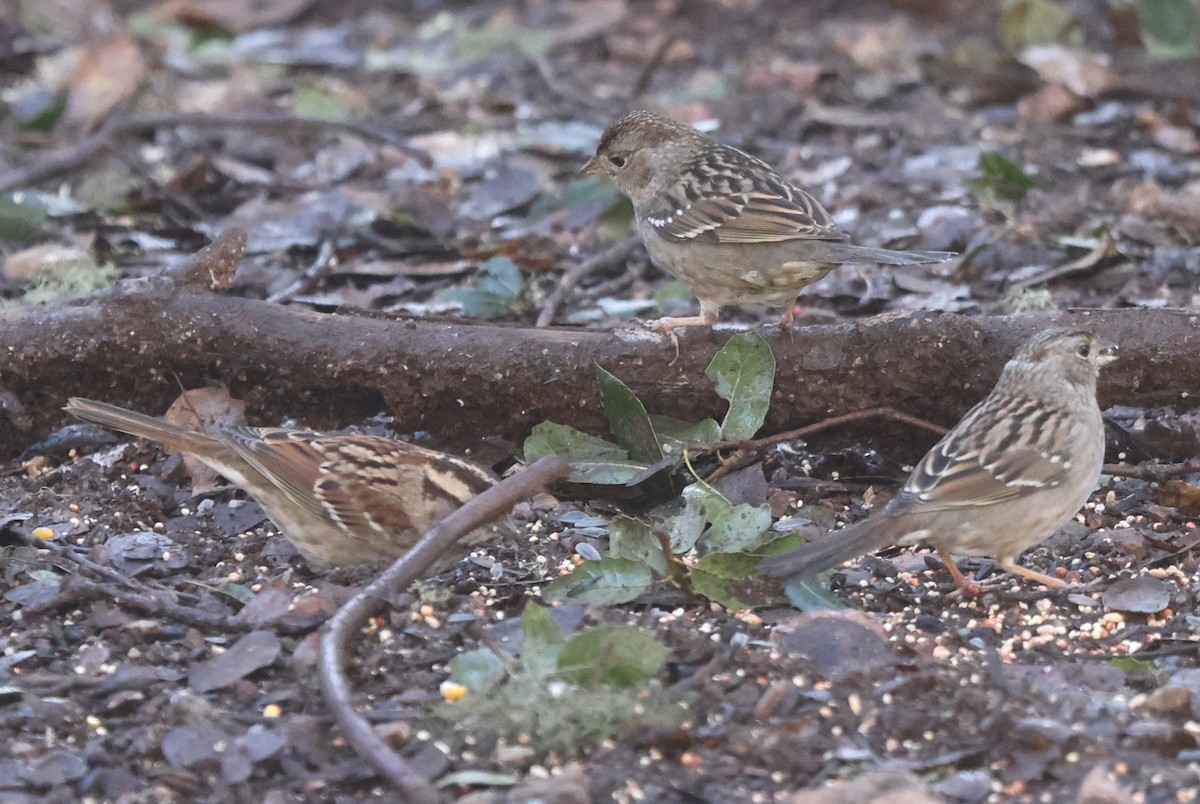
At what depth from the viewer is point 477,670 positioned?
11.9 ft

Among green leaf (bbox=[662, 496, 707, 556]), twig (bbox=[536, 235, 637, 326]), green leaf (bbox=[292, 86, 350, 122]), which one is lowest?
green leaf (bbox=[292, 86, 350, 122])

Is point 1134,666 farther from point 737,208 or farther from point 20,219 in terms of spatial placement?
point 20,219

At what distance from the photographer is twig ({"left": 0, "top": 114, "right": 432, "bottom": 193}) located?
25.7 feet

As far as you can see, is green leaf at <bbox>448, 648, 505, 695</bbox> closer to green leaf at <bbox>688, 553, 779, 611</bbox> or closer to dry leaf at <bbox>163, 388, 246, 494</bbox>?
green leaf at <bbox>688, 553, 779, 611</bbox>

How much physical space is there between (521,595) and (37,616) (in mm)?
1307

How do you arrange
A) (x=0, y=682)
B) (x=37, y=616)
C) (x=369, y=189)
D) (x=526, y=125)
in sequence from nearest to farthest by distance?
1. (x=0, y=682)
2. (x=37, y=616)
3. (x=369, y=189)
4. (x=526, y=125)

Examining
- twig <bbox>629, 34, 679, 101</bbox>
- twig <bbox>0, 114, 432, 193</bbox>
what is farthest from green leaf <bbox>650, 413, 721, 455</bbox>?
twig <bbox>629, 34, 679, 101</bbox>

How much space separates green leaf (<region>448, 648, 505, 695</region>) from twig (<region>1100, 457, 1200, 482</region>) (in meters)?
2.25

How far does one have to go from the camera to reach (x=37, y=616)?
13.5 feet

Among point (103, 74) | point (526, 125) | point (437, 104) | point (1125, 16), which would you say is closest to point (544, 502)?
point (526, 125)

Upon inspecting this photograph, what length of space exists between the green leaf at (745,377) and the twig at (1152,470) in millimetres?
1112

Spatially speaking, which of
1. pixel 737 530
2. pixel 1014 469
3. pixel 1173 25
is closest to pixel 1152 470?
pixel 1014 469

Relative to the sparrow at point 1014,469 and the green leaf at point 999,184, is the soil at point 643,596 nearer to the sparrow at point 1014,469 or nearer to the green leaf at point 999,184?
the green leaf at point 999,184

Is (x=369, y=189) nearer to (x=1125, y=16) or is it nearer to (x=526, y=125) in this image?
(x=526, y=125)
